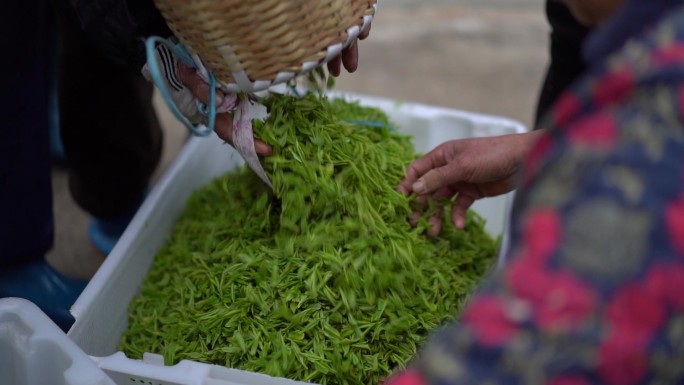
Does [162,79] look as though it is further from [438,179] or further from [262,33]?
[438,179]

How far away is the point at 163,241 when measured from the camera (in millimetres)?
1450

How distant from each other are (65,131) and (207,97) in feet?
2.32

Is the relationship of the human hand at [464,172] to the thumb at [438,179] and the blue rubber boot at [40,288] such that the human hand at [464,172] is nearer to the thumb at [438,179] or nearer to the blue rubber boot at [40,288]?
the thumb at [438,179]

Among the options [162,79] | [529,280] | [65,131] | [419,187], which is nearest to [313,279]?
[419,187]

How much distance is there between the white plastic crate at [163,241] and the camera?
1.04 meters

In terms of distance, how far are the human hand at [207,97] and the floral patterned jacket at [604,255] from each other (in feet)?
2.09

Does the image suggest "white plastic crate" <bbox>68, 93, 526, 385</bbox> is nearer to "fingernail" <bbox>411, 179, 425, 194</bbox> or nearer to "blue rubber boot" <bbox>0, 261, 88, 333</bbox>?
"blue rubber boot" <bbox>0, 261, 88, 333</bbox>

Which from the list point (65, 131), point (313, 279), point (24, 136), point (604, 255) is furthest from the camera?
point (65, 131)


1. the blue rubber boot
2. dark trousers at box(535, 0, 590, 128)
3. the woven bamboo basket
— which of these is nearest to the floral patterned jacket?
the woven bamboo basket

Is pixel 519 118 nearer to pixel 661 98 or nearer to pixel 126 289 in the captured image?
pixel 126 289

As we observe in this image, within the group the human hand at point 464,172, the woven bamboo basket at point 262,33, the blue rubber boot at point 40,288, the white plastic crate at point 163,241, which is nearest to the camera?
the woven bamboo basket at point 262,33

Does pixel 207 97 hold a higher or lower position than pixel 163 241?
higher

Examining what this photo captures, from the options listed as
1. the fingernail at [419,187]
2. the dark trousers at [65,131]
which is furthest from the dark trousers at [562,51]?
the dark trousers at [65,131]

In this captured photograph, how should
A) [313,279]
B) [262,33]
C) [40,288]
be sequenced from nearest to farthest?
1. [262,33]
2. [313,279]
3. [40,288]
